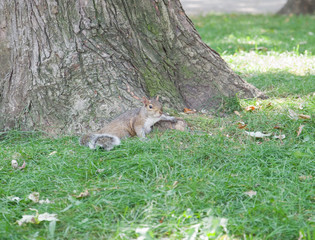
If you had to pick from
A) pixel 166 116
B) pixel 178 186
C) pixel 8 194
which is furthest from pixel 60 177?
pixel 166 116

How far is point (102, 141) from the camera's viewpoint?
3443mm

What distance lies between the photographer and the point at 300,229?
227cm

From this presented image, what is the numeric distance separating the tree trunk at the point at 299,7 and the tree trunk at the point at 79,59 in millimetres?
8255

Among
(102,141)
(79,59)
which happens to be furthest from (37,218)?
(79,59)

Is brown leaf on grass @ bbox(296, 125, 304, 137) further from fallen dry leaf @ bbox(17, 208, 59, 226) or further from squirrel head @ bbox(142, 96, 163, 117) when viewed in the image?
fallen dry leaf @ bbox(17, 208, 59, 226)

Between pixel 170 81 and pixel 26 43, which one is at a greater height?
pixel 26 43

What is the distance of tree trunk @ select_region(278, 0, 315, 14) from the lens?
11.4 m

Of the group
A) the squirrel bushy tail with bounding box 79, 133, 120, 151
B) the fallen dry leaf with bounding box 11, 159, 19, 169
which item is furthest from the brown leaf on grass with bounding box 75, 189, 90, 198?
the fallen dry leaf with bounding box 11, 159, 19, 169

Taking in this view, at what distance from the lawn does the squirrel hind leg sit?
65 mm

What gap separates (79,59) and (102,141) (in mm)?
935

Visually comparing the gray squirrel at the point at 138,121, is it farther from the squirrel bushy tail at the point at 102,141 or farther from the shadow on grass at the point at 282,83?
the shadow on grass at the point at 282,83

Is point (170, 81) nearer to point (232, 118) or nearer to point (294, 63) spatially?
point (232, 118)

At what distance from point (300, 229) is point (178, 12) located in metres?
2.80

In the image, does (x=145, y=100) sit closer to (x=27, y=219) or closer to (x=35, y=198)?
(x=35, y=198)
